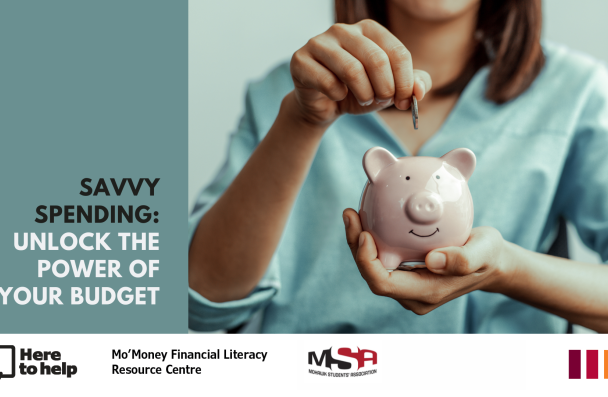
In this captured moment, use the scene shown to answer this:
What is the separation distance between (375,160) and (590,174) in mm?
552

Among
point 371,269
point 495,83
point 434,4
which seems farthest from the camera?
point 495,83

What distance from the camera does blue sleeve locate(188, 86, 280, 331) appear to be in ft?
3.17

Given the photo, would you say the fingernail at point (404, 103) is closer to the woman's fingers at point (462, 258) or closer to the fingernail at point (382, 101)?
the fingernail at point (382, 101)

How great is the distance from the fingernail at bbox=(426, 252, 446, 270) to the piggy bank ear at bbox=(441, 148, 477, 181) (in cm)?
14

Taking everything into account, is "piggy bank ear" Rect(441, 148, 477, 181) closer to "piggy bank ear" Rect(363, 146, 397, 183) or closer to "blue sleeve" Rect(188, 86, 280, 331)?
"piggy bank ear" Rect(363, 146, 397, 183)

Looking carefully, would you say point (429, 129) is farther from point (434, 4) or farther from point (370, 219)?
point (370, 219)

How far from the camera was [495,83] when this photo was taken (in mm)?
1038

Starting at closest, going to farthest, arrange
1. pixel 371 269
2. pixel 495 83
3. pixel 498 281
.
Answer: pixel 371 269, pixel 498 281, pixel 495 83

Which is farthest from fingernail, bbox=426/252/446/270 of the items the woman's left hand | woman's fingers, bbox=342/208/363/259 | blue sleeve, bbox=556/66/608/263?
blue sleeve, bbox=556/66/608/263

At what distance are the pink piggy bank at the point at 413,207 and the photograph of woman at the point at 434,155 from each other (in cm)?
18

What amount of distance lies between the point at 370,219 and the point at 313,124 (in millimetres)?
214

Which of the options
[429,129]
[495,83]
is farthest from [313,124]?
[495,83]
